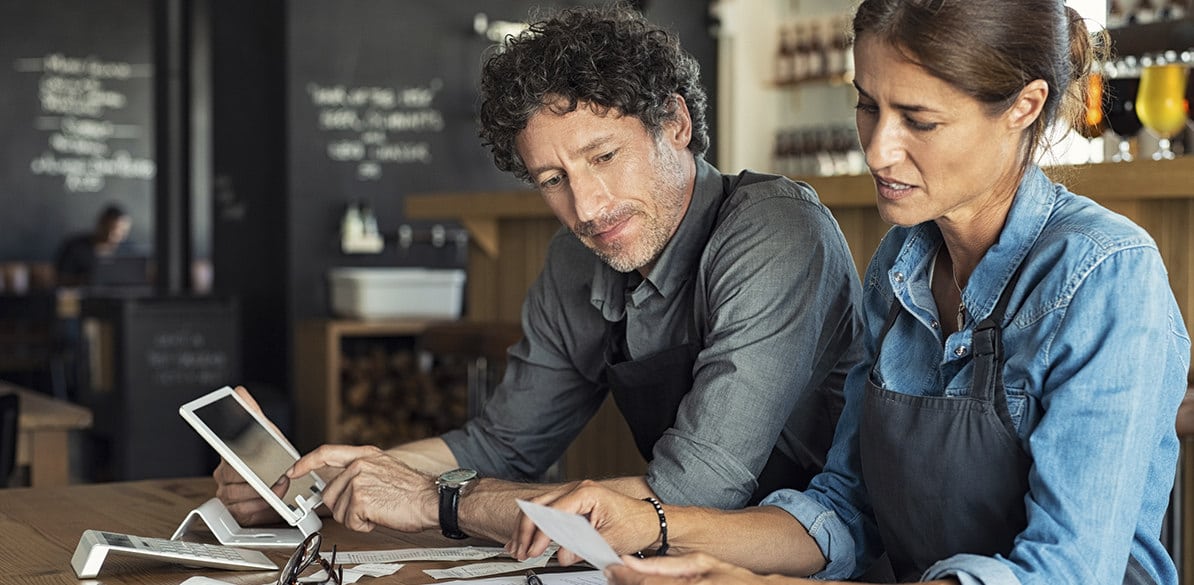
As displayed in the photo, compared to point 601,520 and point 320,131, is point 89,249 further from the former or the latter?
point 601,520

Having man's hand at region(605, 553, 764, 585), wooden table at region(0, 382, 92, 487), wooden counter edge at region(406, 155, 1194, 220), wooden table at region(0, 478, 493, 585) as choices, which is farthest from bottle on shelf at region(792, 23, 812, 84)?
man's hand at region(605, 553, 764, 585)

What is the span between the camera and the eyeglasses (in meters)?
1.44

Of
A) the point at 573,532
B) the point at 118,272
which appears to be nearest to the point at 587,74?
the point at 573,532

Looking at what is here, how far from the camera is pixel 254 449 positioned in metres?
1.74

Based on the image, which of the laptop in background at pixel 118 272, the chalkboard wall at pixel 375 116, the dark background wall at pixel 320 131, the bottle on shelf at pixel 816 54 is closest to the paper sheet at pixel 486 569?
the dark background wall at pixel 320 131

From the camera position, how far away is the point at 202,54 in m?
7.42

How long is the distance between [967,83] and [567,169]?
25.4 inches

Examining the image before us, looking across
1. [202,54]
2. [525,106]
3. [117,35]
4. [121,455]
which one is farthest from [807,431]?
[117,35]

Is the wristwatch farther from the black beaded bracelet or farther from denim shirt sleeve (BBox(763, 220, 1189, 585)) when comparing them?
denim shirt sleeve (BBox(763, 220, 1189, 585))

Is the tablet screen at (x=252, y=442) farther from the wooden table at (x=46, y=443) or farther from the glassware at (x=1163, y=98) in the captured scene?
the glassware at (x=1163, y=98)

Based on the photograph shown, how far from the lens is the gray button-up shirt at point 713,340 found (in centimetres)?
168

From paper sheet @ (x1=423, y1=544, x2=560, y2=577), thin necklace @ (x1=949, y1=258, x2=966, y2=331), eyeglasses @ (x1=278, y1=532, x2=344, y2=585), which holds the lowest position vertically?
paper sheet @ (x1=423, y1=544, x2=560, y2=577)

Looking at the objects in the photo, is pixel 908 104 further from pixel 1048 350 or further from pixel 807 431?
pixel 807 431

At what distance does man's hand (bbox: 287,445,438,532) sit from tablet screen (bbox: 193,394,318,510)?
4 centimetres
